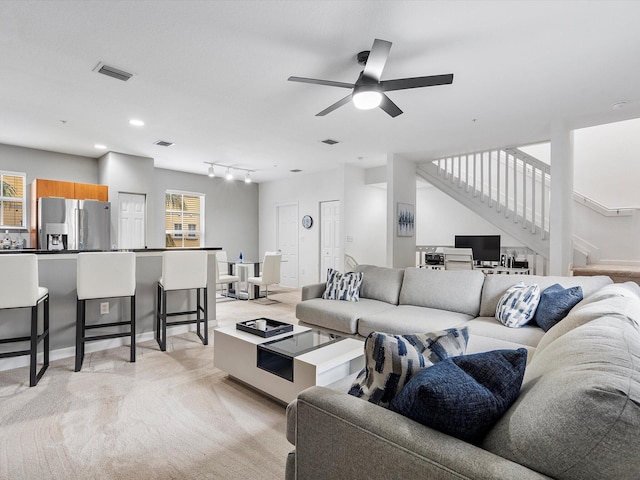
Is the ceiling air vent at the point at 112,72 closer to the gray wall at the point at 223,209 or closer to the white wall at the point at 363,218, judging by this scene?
the gray wall at the point at 223,209

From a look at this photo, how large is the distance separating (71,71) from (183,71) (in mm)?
966

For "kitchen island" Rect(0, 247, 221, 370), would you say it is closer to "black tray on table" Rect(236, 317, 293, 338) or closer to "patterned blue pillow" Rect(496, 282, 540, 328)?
"black tray on table" Rect(236, 317, 293, 338)

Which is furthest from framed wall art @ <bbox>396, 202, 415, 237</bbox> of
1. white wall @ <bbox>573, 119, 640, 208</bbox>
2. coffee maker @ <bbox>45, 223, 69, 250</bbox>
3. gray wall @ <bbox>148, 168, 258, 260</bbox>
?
coffee maker @ <bbox>45, 223, 69, 250</bbox>

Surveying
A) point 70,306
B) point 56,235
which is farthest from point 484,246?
point 56,235

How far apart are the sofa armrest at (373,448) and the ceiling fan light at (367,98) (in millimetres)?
2106

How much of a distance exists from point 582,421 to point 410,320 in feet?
7.31

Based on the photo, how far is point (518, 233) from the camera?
5.52m

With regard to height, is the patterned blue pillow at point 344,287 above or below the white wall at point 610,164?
below

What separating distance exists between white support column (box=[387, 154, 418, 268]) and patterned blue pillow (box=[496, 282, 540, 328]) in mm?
3065

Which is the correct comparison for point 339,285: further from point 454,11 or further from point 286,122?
point 454,11

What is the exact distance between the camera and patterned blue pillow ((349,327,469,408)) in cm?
108

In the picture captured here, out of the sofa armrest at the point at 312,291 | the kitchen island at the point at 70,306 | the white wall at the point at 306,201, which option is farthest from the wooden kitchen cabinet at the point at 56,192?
the sofa armrest at the point at 312,291

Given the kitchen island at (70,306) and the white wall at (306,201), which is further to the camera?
the white wall at (306,201)

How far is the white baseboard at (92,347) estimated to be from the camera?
297 cm
